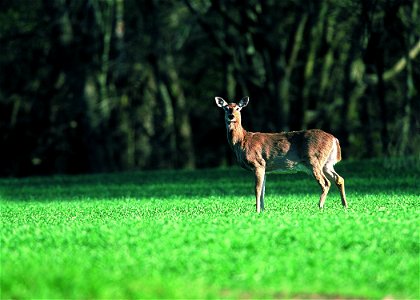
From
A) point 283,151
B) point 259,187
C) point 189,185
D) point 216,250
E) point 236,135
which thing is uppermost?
point 236,135

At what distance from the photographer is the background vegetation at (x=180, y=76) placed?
36.4m

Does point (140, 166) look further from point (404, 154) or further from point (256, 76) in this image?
point (404, 154)

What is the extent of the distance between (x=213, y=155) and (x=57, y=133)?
8259mm

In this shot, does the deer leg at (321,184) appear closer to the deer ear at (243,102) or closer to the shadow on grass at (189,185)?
the deer ear at (243,102)

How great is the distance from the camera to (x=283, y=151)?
1734 cm

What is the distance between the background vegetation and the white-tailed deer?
14432mm

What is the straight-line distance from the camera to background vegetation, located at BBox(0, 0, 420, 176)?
36.4m

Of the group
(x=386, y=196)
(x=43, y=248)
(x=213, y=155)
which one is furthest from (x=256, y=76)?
(x=43, y=248)

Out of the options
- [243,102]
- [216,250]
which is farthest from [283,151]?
[216,250]

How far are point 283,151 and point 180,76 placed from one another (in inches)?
1258

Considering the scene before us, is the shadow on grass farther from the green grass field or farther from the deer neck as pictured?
the deer neck

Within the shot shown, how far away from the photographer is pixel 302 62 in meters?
41.5

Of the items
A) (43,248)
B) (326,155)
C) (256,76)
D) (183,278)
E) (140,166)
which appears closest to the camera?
(183,278)

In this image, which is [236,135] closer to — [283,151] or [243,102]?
[243,102]
